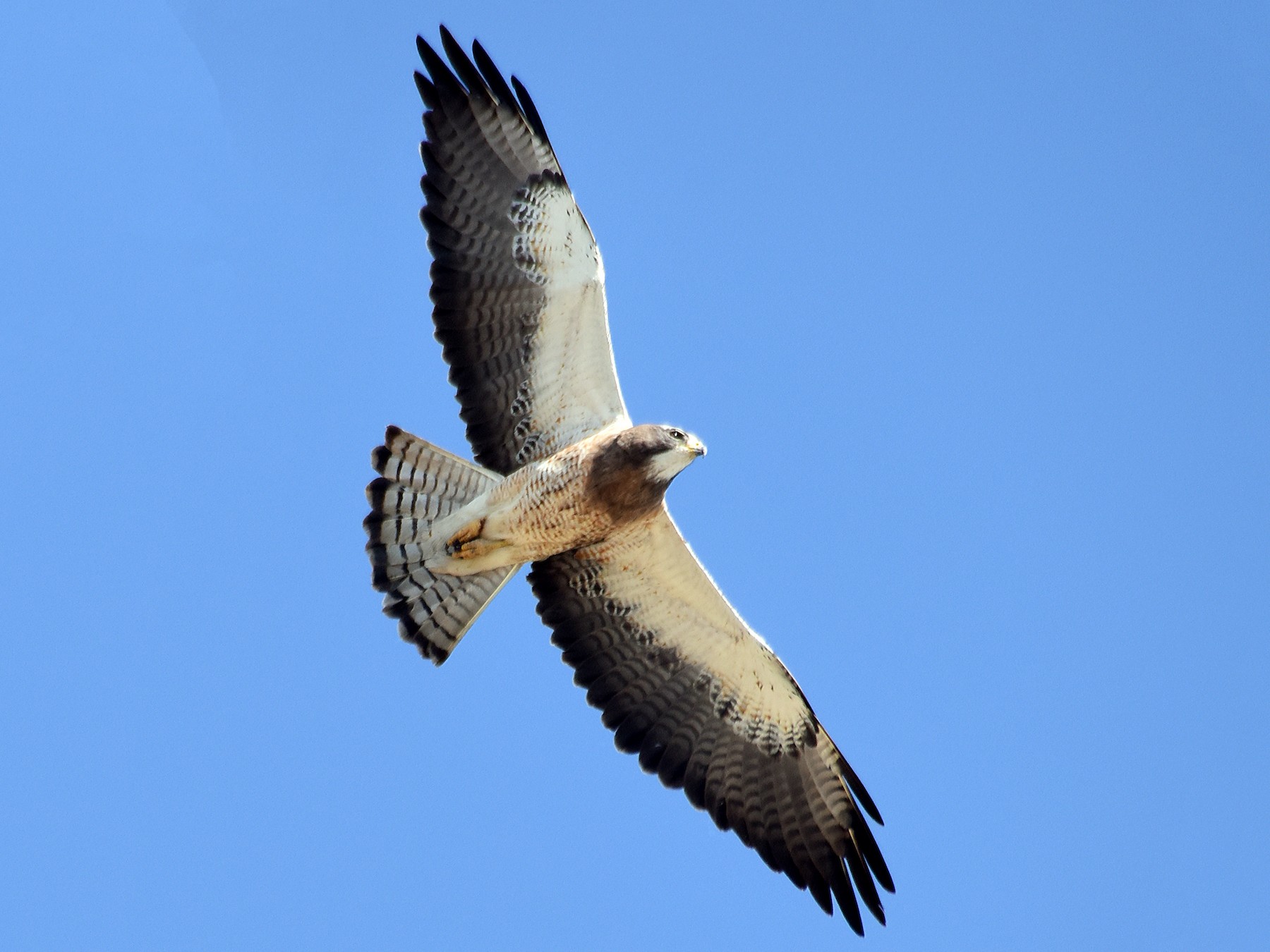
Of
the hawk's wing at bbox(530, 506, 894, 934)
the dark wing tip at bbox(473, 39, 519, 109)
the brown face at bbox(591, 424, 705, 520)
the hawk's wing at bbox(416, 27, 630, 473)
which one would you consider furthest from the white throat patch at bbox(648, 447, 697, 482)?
the dark wing tip at bbox(473, 39, 519, 109)

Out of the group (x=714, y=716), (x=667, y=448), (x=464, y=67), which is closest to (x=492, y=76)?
(x=464, y=67)

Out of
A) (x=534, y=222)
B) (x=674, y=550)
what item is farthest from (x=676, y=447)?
(x=534, y=222)

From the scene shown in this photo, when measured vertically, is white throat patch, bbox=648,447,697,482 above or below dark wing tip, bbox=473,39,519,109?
below

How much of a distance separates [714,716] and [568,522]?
171 centimetres

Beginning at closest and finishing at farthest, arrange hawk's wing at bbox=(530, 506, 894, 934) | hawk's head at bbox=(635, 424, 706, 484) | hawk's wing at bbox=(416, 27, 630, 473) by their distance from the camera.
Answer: hawk's head at bbox=(635, 424, 706, 484)
hawk's wing at bbox=(416, 27, 630, 473)
hawk's wing at bbox=(530, 506, 894, 934)

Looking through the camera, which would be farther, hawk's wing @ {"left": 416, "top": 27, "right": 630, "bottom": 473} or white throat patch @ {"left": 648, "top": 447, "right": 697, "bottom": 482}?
hawk's wing @ {"left": 416, "top": 27, "right": 630, "bottom": 473}

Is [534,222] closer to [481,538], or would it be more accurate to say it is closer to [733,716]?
[481,538]

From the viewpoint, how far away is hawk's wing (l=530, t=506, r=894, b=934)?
9.74 metres

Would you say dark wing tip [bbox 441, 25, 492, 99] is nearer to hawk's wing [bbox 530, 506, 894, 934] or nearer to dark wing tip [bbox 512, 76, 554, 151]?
dark wing tip [bbox 512, 76, 554, 151]

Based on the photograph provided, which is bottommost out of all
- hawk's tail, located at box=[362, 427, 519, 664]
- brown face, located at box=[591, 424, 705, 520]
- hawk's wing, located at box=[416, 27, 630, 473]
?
hawk's tail, located at box=[362, 427, 519, 664]

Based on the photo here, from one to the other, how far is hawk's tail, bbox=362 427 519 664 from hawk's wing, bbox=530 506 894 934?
61 cm

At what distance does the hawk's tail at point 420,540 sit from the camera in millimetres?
9289

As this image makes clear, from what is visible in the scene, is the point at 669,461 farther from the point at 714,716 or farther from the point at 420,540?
the point at 714,716

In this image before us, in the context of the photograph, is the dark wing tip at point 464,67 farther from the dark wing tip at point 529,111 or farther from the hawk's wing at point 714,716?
the hawk's wing at point 714,716
